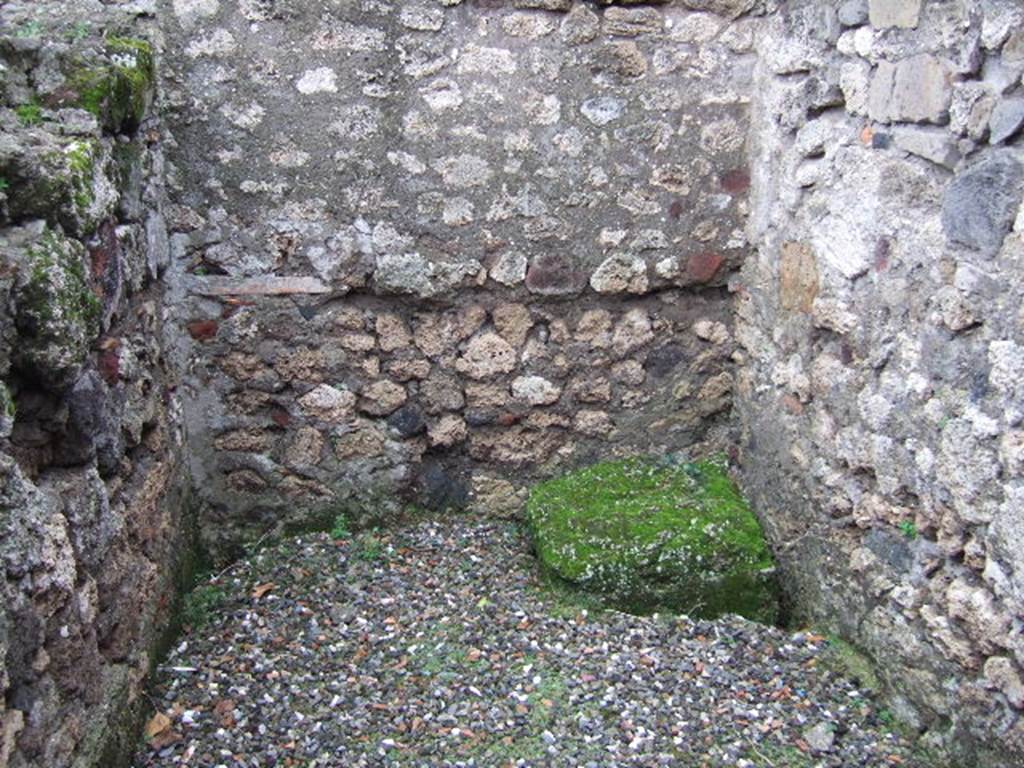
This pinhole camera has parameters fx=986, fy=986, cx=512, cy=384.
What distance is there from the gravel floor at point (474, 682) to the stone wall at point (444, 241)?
44 cm

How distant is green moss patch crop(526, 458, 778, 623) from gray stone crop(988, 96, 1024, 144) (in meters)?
1.52

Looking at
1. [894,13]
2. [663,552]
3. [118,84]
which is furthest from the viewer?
[663,552]

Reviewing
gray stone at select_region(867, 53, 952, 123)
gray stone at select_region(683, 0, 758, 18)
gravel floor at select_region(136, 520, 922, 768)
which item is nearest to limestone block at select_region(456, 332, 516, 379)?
gravel floor at select_region(136, 520, 922, 768)

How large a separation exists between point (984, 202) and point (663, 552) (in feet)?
4.74

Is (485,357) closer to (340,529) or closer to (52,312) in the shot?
(340,529)

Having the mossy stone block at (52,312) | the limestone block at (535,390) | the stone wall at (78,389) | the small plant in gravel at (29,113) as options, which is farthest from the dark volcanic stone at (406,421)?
the small plant in gravel at (29,113)

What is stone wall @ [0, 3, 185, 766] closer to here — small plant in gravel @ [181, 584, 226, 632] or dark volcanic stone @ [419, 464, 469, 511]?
small plant in gravel @ [181, 584, 226, 632]

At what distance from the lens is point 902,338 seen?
2.55 meters

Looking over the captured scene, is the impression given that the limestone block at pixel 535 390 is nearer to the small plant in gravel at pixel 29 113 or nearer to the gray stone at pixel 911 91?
the gray stone at pixel 911 91

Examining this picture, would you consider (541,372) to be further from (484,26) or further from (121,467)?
(121,467)

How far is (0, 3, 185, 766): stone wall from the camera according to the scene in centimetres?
196

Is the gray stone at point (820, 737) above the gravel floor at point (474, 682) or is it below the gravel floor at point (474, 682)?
above

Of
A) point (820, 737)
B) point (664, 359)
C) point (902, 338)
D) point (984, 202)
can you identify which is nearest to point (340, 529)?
point (664, 359)

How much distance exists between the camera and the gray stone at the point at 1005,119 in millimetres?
2078
